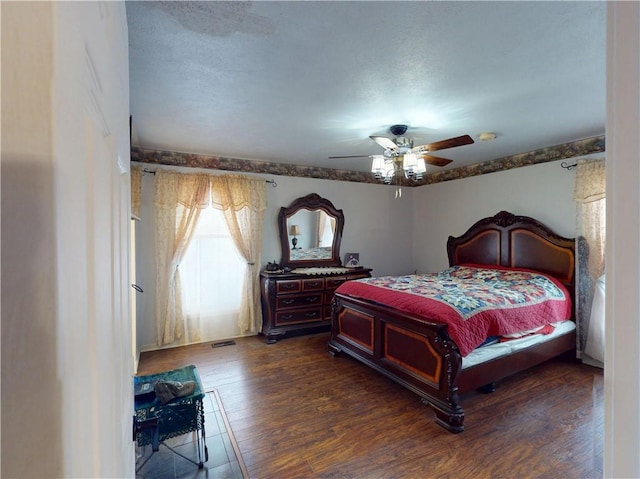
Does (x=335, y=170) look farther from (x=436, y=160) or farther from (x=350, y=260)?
(x=436, y=160)

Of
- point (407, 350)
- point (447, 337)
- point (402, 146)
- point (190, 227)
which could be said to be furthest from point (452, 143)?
point (190, 227)

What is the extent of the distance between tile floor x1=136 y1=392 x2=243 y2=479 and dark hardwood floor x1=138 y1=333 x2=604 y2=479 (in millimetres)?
103

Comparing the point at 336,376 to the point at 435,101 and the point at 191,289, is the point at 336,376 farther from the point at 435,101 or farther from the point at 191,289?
the point at 435,101

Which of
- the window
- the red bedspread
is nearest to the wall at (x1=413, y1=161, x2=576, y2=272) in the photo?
the red bedspread

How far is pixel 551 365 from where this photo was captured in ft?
11.0

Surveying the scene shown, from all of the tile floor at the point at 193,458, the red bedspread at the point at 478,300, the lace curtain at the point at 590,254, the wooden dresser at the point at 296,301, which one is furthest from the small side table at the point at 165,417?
the lace curtain at the point at 590,254

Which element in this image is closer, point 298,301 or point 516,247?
point 516,247

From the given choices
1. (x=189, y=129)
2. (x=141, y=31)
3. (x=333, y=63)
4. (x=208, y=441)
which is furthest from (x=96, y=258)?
(x=189, y=129)

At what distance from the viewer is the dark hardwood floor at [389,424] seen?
1.92 meters

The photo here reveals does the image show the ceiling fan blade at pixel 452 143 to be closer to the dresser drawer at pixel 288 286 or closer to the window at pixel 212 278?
the dresser drawer at pixel 288 286

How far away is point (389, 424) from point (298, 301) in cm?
211

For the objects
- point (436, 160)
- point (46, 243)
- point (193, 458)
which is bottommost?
point (193, 458)

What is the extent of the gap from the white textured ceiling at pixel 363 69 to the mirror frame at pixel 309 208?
1448 millimetres

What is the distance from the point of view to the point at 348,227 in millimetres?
5156
